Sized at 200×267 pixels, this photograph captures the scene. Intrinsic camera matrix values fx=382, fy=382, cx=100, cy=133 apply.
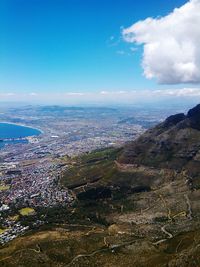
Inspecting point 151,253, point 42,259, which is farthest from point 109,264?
point 42,259

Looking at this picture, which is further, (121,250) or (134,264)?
(121,250)

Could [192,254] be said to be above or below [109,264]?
above

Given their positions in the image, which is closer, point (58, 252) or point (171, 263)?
point (171, 263)

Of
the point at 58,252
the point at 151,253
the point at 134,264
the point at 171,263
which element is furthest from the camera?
the point at 58,252

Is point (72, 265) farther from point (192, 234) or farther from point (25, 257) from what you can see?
point (192, 234)

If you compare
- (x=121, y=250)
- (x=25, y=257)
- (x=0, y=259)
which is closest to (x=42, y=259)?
(x=25, y=257)

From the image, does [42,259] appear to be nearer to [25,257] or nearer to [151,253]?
[25,257]

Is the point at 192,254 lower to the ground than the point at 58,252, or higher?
higher

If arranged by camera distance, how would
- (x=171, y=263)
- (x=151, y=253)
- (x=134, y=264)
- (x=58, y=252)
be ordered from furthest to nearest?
(x=58, y=252) < (x=151, y=253) < (x=134, y=264) < (x=171, y=263)
